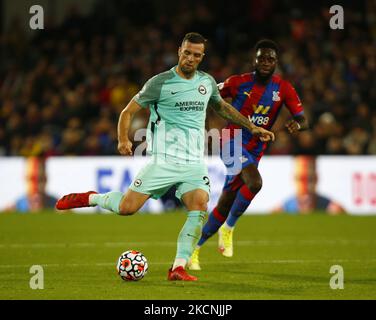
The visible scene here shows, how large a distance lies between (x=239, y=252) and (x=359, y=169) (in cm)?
749

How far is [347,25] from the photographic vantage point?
22297mm

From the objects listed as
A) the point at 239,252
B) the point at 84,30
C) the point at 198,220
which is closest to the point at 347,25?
the point at 84,30

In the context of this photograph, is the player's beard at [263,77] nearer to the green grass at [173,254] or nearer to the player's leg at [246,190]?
the player's leg at [246,190]

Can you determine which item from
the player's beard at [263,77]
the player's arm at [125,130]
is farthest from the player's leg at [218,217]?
the player's arm at [125,130]

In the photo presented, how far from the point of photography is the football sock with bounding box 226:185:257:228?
1068 centimetres

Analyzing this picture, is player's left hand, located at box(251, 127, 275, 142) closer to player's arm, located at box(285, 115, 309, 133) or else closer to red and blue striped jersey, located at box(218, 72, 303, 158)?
player's arm, located at box(285, 115, 309, 133)

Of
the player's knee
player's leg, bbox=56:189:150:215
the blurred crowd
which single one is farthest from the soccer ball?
the blurred crowd

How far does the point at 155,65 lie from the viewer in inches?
885

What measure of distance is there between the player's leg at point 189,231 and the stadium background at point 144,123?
0.44 meters

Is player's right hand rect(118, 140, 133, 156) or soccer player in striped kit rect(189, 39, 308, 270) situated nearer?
player's right hand rect(118, 140, 133, 156)

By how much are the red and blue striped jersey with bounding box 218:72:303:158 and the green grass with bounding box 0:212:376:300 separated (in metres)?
1.59

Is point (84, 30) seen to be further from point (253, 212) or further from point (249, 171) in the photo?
point (249, 171)

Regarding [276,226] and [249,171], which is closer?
[249,171]

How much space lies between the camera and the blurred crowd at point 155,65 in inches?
797
